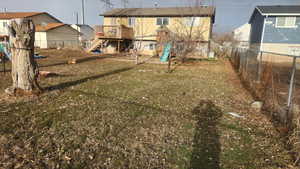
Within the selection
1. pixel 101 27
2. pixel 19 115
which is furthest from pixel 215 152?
pixel 101 27

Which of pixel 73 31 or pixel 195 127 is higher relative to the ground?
pixel 73 31

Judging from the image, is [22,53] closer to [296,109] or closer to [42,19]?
[296,109]

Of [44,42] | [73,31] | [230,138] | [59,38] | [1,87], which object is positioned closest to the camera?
[230,138]

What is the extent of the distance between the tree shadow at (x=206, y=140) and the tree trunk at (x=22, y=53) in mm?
4899

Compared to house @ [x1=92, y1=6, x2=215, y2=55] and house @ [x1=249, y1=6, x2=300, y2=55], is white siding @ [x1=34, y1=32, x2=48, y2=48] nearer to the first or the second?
house @ [x1=92, y1=6, x2=215, y2=55]

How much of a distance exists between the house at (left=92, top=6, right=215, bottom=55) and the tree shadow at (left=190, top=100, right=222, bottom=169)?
52.5 feet

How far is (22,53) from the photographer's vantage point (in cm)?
501

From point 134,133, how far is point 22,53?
413cm

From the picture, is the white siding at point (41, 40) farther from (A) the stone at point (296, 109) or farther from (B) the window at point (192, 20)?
(A) the stone at point (296, 109)

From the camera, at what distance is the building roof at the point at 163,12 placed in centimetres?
1965

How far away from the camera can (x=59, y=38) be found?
31594 mm

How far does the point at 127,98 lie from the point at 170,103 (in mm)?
1355

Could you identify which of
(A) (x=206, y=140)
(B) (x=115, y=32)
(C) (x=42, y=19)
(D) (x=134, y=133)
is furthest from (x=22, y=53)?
(C) (x=42, y=19)

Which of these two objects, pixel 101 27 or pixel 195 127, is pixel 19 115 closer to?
pixel 195 127
